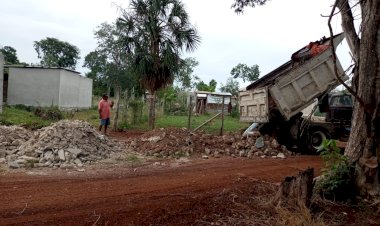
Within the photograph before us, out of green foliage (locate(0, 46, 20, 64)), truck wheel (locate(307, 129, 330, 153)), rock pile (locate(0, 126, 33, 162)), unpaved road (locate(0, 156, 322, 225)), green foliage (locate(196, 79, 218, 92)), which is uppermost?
green foliage (locate(0, 46, 20, 64))

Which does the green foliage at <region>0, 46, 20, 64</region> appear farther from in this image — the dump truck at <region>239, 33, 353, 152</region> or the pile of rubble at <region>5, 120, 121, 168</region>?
the dump truck at <region>239, 33, 353, 152</region>

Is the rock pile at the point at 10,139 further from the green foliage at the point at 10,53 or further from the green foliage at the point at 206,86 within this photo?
the green foliage at the point at 10,53

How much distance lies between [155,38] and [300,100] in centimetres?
860

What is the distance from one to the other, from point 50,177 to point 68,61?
62516 mm

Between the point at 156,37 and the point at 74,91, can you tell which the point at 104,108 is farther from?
the point at 74,91

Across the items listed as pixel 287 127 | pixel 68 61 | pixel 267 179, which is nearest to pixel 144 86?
pixel 287 127

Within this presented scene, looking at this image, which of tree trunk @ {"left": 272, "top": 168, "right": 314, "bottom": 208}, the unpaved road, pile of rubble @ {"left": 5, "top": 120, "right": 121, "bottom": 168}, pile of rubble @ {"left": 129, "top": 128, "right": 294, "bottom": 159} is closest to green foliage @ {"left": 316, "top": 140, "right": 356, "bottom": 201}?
tree trunk @ {"left": 272, "top": 168, "right": 314, "bottom": 208}

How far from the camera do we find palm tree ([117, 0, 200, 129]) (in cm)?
1725

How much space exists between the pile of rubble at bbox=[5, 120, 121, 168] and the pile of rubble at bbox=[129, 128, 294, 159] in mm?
1365

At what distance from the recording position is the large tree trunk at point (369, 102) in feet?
16.3

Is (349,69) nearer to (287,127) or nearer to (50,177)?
(50,177)

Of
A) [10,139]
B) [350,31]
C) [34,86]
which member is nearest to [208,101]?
[34,86]

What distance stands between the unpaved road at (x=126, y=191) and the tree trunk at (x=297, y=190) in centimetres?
87

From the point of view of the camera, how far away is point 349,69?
541 cm
